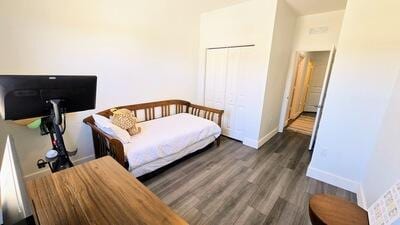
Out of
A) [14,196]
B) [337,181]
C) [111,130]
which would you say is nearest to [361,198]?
[337,181]

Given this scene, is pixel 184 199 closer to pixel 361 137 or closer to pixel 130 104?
pixel 130 104

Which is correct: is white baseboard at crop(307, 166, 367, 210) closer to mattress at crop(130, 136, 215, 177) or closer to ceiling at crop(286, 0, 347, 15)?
mattress at crop(130, 136, 215, 177)

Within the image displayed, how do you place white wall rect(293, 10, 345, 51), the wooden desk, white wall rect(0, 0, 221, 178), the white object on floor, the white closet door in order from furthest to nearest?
1. the white closet door
2. white wall rect(293, 10, 345, 51)
3. white wall rect(0, 0, 221, 178)
4. the white object on floor
5. the wooden desk

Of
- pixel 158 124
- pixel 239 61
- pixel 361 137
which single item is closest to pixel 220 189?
pixel 158 124

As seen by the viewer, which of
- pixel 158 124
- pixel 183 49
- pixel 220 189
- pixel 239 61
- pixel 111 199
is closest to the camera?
pixel 111 199

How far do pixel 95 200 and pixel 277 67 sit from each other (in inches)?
136

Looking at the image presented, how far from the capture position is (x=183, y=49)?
11.9 feet

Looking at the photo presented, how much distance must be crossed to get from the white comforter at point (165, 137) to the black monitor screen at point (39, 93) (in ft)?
2.89

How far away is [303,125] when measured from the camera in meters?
4.87

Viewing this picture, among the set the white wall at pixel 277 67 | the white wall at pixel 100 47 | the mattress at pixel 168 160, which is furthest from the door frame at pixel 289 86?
the white wall at pixel 100 47

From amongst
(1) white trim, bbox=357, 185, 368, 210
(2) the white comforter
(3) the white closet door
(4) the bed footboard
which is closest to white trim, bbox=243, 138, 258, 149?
(4) the bed footboard

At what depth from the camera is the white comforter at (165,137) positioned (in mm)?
2107

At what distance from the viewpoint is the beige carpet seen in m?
4.42

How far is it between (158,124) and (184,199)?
53.7 inches
